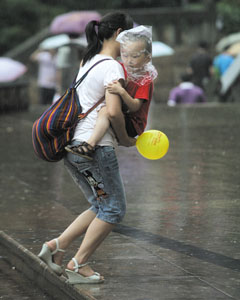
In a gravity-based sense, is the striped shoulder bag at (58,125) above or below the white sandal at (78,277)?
above

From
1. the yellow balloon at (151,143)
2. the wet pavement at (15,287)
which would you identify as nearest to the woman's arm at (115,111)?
the yellow balloon at (151,143)

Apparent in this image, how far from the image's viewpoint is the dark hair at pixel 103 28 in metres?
5.03

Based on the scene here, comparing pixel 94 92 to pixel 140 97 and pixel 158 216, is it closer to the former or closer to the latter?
pixel 140 97

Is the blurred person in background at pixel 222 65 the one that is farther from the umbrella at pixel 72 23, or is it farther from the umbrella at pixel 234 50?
the umbrella at pixel 72 23

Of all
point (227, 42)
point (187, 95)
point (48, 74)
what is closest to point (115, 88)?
point (187, 95)

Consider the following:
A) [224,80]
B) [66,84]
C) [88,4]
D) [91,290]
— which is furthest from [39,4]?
[91,290]

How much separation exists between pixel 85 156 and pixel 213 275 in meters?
1.16

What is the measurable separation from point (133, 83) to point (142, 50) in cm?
22

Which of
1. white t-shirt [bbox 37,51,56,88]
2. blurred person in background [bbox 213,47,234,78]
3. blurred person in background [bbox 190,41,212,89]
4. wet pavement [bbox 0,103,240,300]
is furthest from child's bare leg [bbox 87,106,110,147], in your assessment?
blurred person in background [bbox 213,47,234,78]

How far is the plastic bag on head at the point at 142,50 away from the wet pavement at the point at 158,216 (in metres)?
1.27

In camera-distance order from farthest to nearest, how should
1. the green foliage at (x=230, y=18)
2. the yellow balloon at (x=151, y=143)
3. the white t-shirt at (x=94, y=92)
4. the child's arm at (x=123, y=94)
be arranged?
the green foliage at (x=230, y=18) → the yellow balloon at (x=151, y=143) → the white t-shirt at (x=94, y=92) → the child's arm at (x=123, y=94)

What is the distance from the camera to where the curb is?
5.06 meters

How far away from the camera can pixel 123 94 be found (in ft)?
15.9

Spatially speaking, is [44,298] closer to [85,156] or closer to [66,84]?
[85,156]
